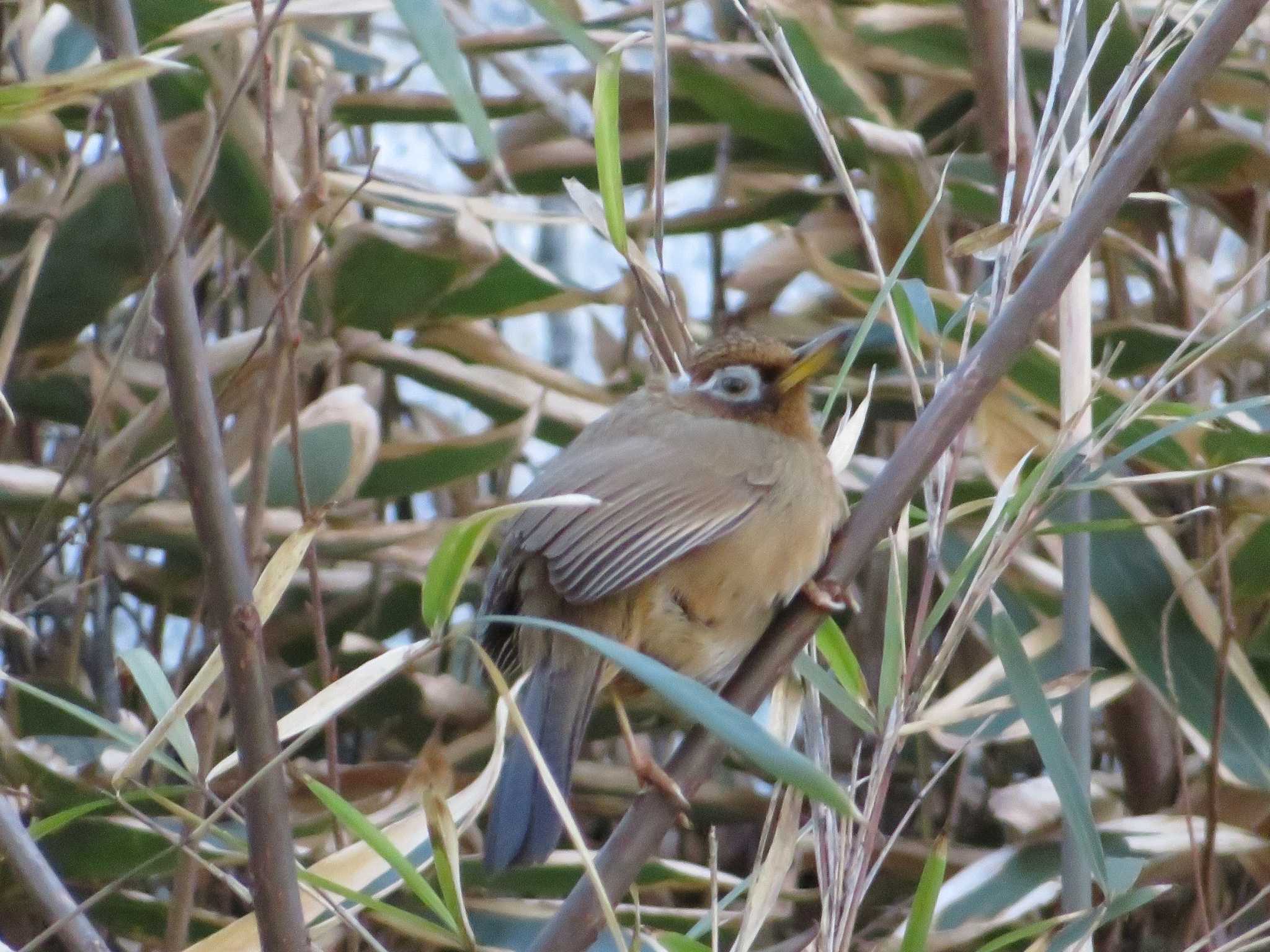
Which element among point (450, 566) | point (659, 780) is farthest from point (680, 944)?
point (450, 566)

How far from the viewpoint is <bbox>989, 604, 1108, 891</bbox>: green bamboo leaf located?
148cm

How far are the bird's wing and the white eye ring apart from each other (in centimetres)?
15

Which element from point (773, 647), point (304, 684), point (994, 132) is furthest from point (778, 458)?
point (304, 684)

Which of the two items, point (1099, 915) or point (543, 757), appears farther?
point (543, 757)

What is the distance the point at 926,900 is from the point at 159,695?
0.77 meters

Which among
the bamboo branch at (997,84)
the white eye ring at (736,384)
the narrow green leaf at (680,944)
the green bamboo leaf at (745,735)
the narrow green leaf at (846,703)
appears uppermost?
the bamboo branch at (997,84)

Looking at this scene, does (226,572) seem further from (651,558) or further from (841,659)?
(651,558)

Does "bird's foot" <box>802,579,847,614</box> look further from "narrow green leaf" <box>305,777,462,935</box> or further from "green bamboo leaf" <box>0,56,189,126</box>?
"green bamboo leaf" <box>0,56,189,126</box>

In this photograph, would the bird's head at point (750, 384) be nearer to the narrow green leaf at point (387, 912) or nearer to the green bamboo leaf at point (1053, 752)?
the green bamboo leaf at point (1053, 752)

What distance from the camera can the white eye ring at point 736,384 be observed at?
2496 mm

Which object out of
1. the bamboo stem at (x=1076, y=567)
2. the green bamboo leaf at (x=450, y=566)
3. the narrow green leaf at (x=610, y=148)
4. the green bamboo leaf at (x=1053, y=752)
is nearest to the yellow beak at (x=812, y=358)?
the bamboo stem at (x=1076, y=567)

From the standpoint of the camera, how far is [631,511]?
2.15 m

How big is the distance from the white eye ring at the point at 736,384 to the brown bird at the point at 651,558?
0.04m

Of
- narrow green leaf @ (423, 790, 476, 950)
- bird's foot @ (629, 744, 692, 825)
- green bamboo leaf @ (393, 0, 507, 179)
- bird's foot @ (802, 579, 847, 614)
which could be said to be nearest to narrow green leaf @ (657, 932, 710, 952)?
bird's foot @ (629, 744, 692, 825)
